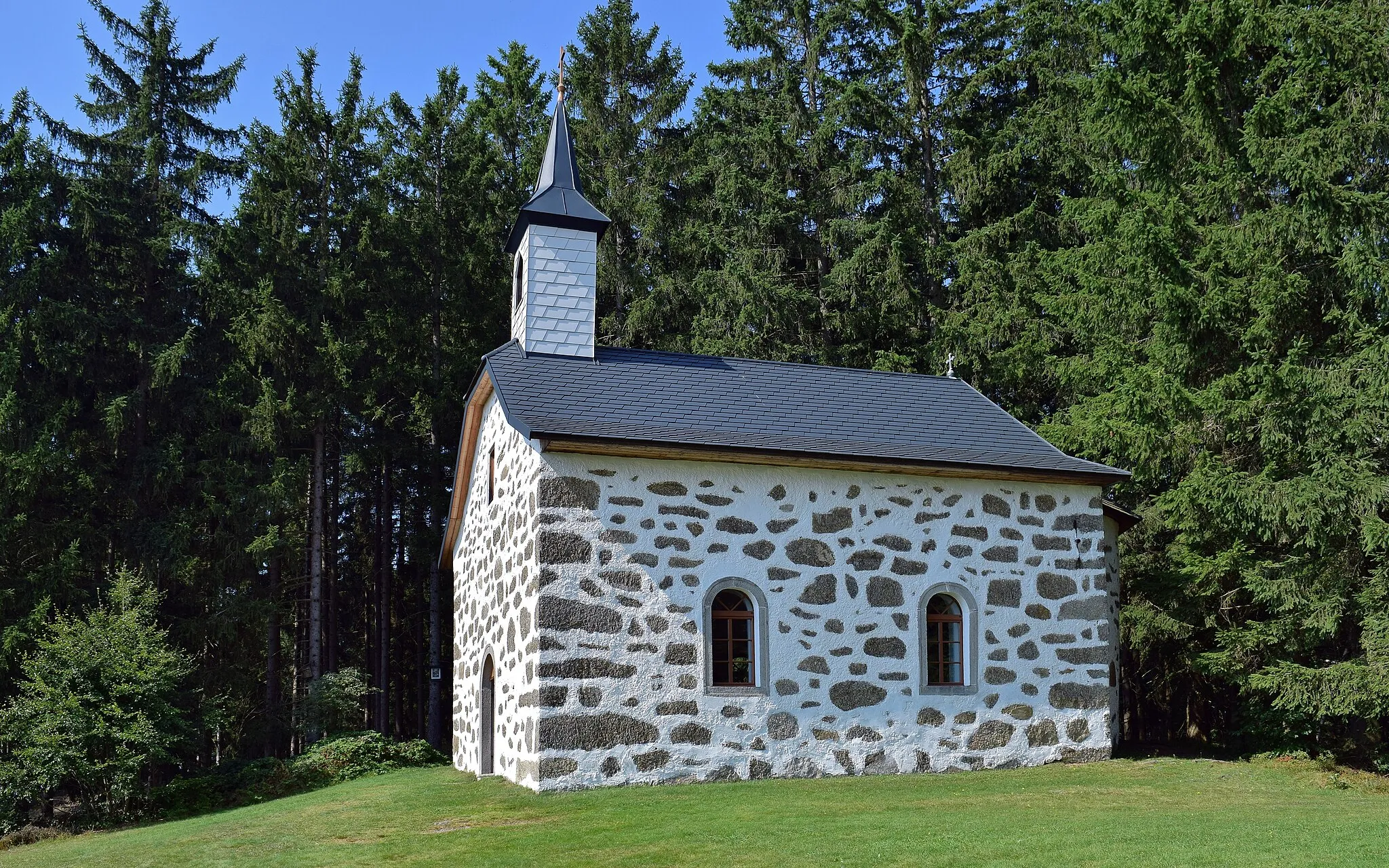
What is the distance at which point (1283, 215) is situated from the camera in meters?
15.3

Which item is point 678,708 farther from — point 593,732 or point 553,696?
point 553,696

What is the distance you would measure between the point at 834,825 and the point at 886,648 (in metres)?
4.49

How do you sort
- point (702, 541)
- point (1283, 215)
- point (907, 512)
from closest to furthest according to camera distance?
point (702, 541) → point (907, 512) → point (1283, 215)

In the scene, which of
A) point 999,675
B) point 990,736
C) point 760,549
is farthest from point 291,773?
point 999,675

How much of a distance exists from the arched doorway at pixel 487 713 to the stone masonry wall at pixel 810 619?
3551 mm

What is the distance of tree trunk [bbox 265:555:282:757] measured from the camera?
23656 mm

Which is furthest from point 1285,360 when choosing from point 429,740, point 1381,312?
point 429,740

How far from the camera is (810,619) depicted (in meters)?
13.5

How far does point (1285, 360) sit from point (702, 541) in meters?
8.17

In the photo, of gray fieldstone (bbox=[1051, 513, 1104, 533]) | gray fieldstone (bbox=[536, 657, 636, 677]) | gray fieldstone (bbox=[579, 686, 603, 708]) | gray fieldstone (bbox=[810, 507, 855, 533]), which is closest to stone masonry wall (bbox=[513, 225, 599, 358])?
gray fieldstone (bbox=[810, 507, 855, 533])

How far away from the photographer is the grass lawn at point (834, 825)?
26.9 feet

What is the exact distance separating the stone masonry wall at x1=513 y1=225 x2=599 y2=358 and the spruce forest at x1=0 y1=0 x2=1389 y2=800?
24.8 ft

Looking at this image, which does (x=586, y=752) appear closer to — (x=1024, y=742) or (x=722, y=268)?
(x=1024, y=742)

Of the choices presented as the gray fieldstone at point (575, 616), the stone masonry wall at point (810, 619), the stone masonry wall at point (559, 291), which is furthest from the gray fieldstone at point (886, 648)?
the stone masonry wall at point (559, 291)
